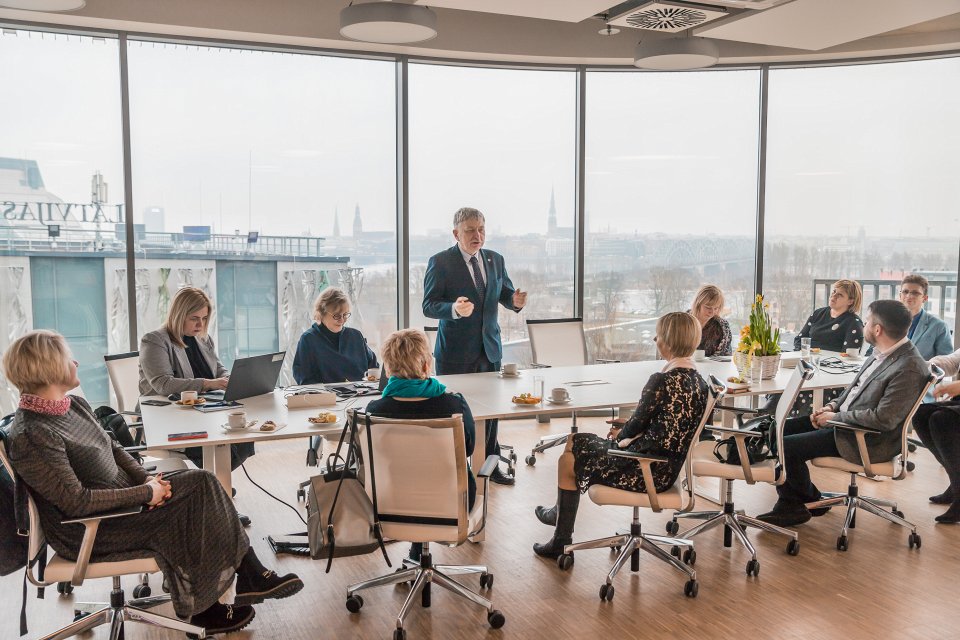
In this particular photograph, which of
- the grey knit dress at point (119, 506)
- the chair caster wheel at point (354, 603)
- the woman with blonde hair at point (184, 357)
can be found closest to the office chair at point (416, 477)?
the chair caster wheel at point (354, 603)

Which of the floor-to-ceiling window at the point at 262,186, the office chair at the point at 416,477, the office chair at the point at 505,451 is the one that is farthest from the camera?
the floor-to-ceiling window at the point at 262,186

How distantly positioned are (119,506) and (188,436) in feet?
2.34

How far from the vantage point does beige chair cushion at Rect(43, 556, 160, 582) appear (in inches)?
113

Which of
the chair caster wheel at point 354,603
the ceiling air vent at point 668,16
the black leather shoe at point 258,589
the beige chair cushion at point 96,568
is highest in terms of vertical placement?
the ceiling air vent at point 668,16

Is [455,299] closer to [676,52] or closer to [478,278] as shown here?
[478,278]

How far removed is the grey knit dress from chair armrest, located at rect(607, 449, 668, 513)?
1.62 m

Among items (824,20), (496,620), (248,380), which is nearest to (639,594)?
(496,620)

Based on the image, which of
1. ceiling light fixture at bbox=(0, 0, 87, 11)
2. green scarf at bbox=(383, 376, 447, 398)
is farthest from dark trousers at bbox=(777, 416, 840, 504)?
ceiling light fixture at bbox=(0, 0, 87, 11)

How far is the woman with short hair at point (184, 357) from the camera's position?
444cm

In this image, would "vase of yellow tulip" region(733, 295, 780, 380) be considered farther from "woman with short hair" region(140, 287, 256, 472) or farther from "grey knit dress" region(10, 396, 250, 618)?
"grey knit dress" region(10, 396, 250, 618)

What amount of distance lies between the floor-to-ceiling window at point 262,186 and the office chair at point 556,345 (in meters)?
1.42

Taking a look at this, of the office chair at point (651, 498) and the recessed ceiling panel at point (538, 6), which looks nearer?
the office chair at point (651, 498)

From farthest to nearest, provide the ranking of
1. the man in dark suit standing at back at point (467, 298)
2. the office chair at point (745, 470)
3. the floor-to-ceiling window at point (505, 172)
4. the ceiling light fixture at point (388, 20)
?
the floor-to-ceiling window at point (505, 172)
the man in dark suit standing at back at point (467, 298)
the ceiling light fixture at point (388, 20)
the office chair at point (745, 470)

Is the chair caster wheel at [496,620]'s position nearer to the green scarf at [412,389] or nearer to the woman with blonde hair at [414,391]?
the woman with blonde hair at [414,391]
